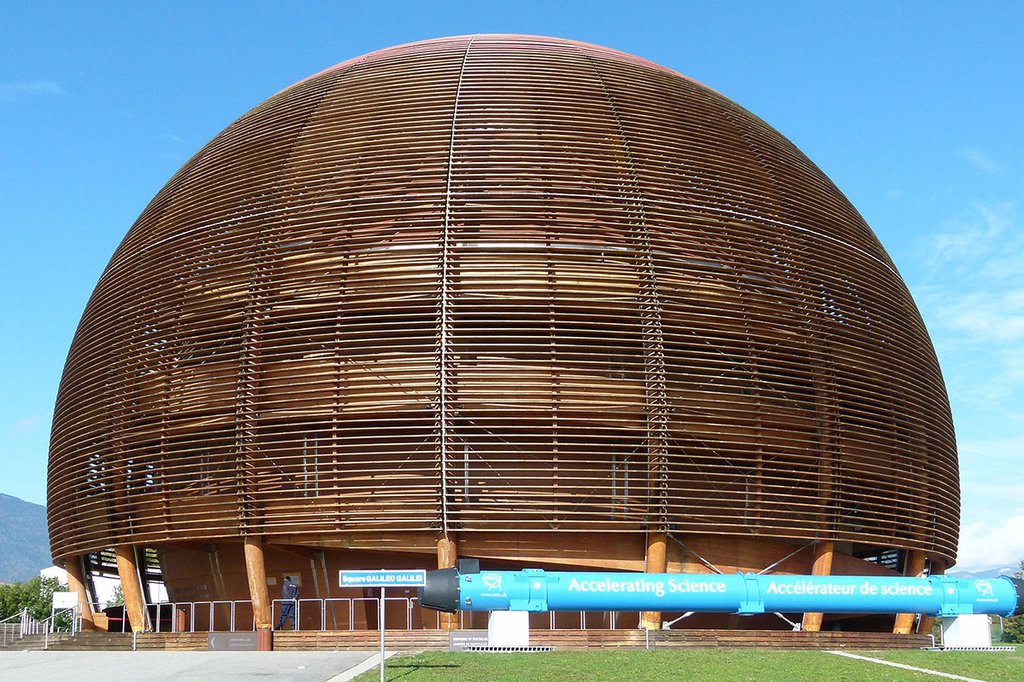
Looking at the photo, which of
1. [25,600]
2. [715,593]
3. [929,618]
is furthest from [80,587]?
[25,600]

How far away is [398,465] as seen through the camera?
22906 millimetres

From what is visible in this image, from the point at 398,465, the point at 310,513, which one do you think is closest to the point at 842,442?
the point at 398,465

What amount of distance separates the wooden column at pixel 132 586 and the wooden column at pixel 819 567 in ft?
44.8

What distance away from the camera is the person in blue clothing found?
2353 centimetres

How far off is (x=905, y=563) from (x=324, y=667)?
600 inches

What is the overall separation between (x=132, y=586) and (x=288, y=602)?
3827 millimetres

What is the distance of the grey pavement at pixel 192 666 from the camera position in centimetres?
1559

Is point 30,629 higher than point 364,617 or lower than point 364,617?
lower

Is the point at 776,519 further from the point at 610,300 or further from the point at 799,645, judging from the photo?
the point at 610,300

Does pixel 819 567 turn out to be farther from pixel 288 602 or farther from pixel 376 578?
pixel 376 578

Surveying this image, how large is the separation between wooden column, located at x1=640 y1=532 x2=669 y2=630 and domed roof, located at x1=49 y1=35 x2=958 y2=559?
39cm

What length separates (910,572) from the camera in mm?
26594

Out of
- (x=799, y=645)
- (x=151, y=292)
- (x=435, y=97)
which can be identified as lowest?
(x=799, y=645)

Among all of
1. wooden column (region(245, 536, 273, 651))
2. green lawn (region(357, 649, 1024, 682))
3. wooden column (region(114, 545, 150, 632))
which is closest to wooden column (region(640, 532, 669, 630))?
green lawn (region(357, 649, 1024, 682))
